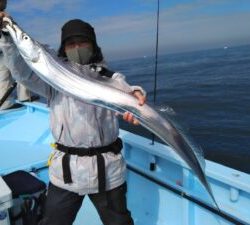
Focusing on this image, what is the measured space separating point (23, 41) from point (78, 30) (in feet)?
1.74

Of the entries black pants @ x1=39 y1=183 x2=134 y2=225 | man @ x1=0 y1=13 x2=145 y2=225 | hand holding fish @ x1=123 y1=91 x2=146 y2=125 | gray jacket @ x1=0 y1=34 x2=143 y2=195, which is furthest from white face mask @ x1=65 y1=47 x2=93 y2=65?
black pants @ x1=39 y1=183 x2=134 y2=225

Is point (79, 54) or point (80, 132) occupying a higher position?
point (79, 54)

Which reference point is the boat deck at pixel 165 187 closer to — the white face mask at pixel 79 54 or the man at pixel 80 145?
the man at pixel 80 145

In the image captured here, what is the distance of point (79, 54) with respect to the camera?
2764 mm

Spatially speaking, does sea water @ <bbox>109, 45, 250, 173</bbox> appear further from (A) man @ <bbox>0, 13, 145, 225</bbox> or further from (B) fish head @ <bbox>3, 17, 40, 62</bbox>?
(B) fish head @ <bbox>3, 17, 40, 62</bbox>

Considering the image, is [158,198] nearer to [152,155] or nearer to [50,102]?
[152,155]

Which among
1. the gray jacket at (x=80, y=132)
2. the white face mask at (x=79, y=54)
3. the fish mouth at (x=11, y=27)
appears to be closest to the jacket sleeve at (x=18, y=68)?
the gray jacket at (x=80, y=132)

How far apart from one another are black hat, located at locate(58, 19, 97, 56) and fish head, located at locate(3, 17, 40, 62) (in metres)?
0.45

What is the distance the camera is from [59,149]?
3.00 metres

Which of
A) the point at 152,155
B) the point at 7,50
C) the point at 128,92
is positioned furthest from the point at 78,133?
the point at 152,155

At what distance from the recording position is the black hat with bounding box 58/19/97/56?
107 inches

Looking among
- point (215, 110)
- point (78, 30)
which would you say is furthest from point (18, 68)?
point (215, 110)

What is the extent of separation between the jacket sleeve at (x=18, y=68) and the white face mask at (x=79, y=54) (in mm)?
345

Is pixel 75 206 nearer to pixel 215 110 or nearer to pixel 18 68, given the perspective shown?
pixel 18 68
